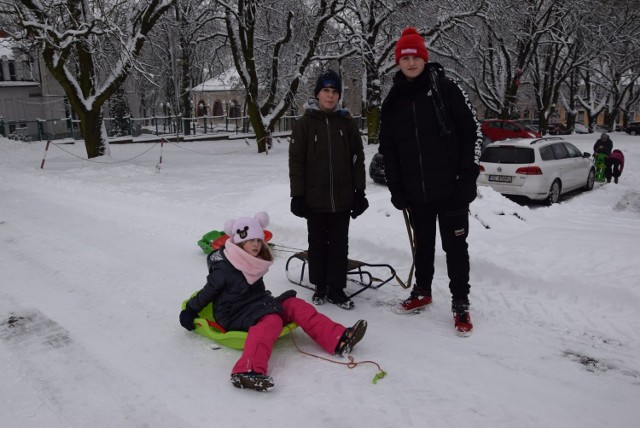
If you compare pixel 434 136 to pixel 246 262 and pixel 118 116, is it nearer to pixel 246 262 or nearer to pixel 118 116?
pixel 246 262

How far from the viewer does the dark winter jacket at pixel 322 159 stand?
4574 millimetres

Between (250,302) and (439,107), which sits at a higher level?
(439,107)

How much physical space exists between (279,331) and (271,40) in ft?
72.3

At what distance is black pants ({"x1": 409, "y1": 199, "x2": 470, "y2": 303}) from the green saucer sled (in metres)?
1.42

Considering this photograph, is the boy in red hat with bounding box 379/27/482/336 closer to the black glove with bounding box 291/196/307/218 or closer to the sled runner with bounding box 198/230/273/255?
the black glove with bounding box 291/196/307/218

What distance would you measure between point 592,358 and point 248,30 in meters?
18.2

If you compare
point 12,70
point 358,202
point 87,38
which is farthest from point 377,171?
point 12,70

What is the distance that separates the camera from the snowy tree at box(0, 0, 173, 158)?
564 inches

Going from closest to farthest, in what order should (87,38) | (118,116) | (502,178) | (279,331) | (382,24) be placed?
(279,331), (502,178), (87,38), (382,24), (118,116)

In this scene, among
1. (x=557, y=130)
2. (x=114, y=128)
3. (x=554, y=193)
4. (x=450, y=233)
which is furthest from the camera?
(x=557, y=130)

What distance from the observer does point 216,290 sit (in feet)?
12.8

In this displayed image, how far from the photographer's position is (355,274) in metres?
5.85

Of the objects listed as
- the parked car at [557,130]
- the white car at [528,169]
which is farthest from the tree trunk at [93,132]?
the parked car at [557,130]

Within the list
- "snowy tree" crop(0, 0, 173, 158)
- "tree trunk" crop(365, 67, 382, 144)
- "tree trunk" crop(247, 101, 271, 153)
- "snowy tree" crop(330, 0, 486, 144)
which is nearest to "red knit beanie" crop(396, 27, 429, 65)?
"snowy tree" crop(0, 0, 173, 158)
